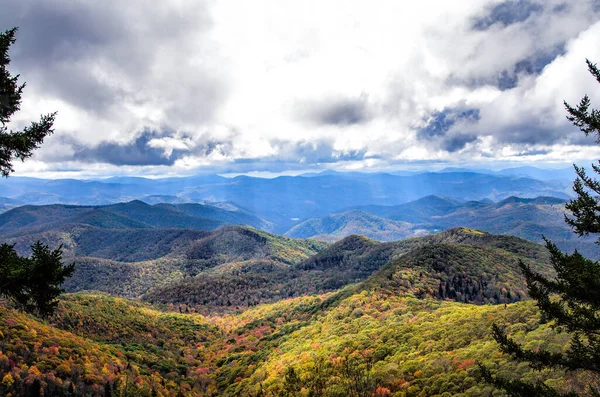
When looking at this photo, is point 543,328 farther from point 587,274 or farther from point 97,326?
point 97,326

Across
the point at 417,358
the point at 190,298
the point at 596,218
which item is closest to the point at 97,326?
the point at 417,358

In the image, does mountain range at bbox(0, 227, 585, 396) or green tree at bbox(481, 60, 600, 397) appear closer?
green tree at bbox(481, 60, 600, 397)

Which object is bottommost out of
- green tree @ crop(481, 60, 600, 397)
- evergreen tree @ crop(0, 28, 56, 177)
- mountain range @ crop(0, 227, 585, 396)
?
mountain range @ crop(0, 227, 585, 396)

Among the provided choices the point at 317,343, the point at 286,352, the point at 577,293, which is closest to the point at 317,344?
the point at 317,343

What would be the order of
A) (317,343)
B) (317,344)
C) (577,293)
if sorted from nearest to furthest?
1. (577,293)
2. (317,344)
3. (317,343)

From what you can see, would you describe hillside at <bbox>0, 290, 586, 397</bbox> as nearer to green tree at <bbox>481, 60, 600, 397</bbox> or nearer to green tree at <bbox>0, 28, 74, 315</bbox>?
green tree at <bbox>481, 60, 600, 397</bbox>

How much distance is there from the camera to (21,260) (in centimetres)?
1634

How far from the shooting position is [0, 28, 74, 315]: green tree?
49.3 ft

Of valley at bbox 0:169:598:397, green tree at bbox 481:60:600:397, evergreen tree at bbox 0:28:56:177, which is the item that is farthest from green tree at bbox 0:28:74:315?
green tree at bbox 481:60:600:397

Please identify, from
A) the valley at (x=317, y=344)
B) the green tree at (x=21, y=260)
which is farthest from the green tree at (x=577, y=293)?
the green tree at (x=21, y=260)

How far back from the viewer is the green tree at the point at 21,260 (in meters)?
15.0

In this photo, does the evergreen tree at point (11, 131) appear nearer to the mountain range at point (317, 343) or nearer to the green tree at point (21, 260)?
the green tree at point (21, 260)

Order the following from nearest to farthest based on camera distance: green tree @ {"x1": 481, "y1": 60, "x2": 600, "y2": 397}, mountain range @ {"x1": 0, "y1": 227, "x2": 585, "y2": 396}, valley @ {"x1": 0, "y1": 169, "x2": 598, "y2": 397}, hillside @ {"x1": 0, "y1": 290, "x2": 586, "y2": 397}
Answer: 1. green tree @ {"x1": 481, "y1": 60, "x2": 600, "y2": 397}
2. hillside @ {"x1": 0, "y1": 290, "x2": 586, "y2": 397}
3. valley @ {"x1": 0, "y1": 169, "x2": 598, "y2": 397}
4. mountain range @ {"x1": 0, "y1": 227, "x2": 585, "y2": 396}

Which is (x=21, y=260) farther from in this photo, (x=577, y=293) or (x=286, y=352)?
(x=286, y=352)
